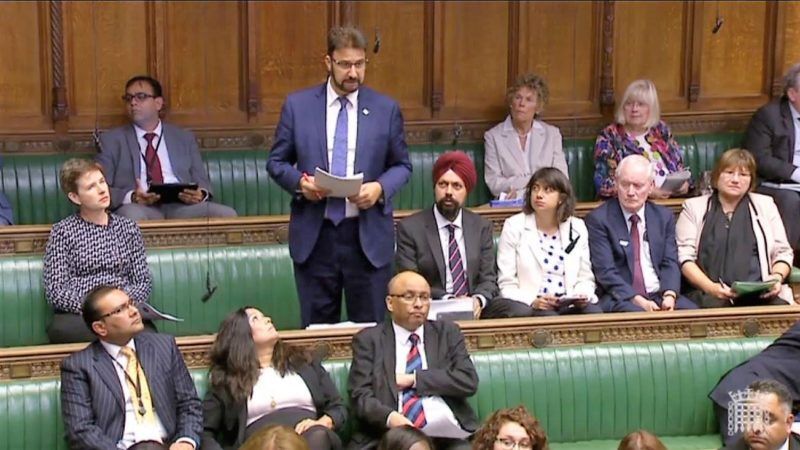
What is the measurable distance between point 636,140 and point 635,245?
53.5 inches

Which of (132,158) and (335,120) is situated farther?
(132,158)

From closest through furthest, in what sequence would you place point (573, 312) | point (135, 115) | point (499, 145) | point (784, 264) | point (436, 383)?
point (436, 383), point (573, 312), point (784, 264), point (135, 115), point (499, 145)

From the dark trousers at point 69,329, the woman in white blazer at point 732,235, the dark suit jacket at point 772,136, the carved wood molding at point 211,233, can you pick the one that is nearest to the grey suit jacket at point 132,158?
the carved wood molding at point 211,233

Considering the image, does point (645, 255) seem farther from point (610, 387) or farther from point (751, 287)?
point (610, 387)

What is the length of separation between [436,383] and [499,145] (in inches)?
107

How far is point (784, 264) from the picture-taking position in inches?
256

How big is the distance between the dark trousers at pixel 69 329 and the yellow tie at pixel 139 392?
755mm

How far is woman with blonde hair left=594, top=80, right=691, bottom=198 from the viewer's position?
24.7ft

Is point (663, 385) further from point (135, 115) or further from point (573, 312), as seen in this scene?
point (135, 115)

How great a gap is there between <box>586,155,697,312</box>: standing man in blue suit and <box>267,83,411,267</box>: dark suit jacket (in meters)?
1.08

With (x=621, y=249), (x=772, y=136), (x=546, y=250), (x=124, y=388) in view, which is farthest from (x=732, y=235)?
(x=124, y=388)

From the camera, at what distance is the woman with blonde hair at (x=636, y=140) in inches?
296

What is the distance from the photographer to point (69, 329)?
5742 millimetres

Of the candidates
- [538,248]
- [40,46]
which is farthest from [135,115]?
[538,248]
